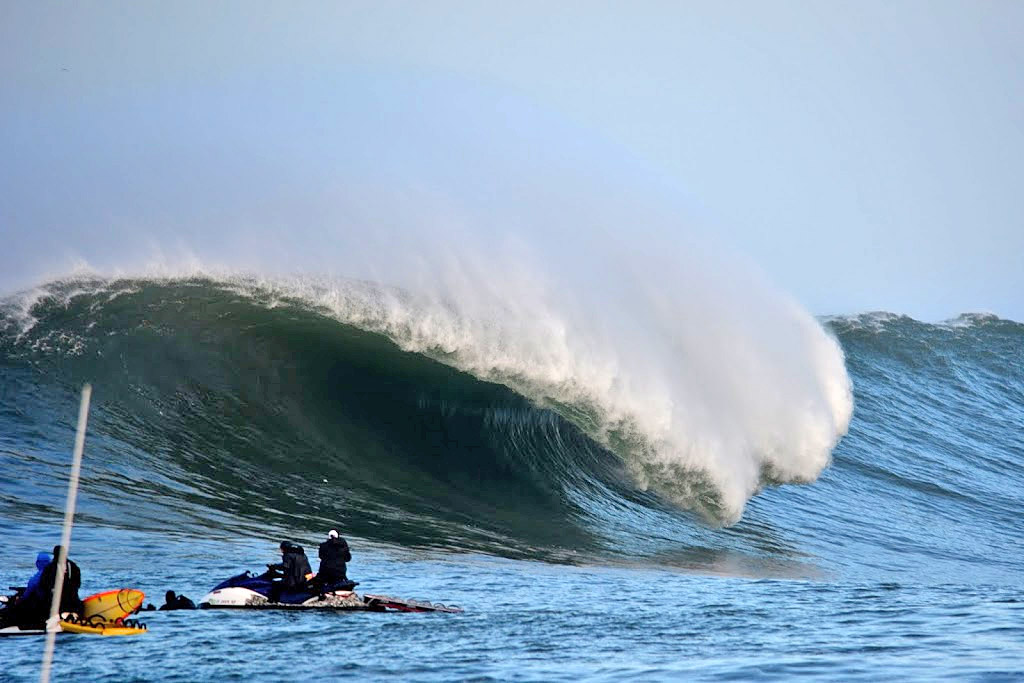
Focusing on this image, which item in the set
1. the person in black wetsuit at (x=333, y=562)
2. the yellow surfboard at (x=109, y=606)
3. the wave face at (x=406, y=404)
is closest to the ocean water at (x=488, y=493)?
the wave face at (x=406, y=404)

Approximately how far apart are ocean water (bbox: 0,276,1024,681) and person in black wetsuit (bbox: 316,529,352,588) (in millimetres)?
449

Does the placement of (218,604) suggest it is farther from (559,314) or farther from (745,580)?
(559,314)

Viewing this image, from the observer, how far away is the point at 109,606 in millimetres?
8570

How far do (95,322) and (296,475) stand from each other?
4.44 metres

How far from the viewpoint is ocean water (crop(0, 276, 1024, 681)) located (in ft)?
27.9

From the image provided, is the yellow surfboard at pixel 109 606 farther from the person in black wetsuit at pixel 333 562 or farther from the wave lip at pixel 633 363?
the wave lip at pixel 633 363

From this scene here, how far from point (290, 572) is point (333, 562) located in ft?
1.22

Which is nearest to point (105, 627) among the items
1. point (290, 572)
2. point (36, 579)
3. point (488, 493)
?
point (36, 579)

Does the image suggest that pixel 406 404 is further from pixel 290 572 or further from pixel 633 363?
pixel 290 572

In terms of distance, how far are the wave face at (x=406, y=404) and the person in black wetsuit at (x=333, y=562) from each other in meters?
3.11

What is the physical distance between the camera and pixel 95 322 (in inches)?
658

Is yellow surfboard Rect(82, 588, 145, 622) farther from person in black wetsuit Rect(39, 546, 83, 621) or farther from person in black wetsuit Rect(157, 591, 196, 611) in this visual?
person in black wetsuit Rect(157, 591, 196, 611)

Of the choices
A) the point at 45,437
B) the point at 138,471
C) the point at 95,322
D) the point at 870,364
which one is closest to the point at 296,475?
the point at 138,471

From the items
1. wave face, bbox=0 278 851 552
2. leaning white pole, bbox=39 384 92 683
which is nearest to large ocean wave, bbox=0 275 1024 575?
wave face, bbox=0 278 851 552
